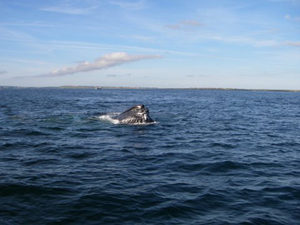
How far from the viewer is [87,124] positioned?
2744 cm

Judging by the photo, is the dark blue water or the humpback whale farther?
the humpback whale

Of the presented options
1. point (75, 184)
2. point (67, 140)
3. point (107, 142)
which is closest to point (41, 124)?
point (67, 140)

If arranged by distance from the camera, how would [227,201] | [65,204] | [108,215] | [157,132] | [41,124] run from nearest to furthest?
1. [108,215]
2. [65,204]
3. [227,201]
4. [157,132]
5. [41,124]

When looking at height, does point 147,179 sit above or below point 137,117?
below

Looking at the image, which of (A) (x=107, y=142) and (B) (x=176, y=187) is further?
(A) (x=107, y=142)

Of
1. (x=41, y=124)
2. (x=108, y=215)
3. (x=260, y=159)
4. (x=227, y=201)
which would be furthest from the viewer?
(x=41, y=124)

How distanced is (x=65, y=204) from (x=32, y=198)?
129cm

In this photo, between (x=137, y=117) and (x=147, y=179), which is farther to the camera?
(x=137, y=117)

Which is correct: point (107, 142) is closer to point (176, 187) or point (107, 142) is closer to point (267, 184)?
point (176, 187)

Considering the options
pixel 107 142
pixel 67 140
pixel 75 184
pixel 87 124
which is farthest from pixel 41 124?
pixel 75 184

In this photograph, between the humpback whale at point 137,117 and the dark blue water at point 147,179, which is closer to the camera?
the dark blue water at point 147,179

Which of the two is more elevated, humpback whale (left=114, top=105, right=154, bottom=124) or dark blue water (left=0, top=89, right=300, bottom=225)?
humpback whale (left=114, top=105, right=154, bottom=124)

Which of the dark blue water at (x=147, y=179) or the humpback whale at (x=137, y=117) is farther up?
the humpback whale at (x=137, y=117)

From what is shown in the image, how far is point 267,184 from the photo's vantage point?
38.1 ft
